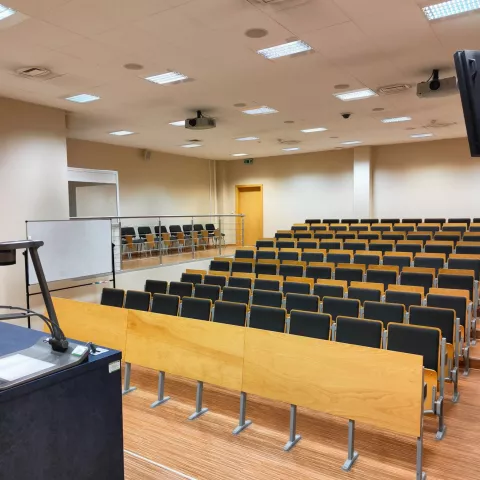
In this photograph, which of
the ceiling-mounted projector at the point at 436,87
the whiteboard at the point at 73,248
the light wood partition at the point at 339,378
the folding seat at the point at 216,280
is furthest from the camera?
the whiteboard at the point at 73,248

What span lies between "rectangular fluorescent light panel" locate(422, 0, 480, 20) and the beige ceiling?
9 centimetres

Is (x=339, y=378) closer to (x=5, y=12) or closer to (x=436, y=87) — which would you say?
(x=5, y=12)

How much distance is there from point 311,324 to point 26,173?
5156 mm

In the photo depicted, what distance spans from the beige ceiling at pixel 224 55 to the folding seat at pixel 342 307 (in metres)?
2.75

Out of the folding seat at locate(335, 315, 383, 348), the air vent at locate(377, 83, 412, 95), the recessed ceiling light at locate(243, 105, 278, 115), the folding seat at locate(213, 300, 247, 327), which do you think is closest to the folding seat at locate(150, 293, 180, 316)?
the folding seat at locate(213, 300, 247, 327)

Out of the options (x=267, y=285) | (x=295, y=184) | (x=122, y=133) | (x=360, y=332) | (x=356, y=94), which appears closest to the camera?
(x=360, y=332)

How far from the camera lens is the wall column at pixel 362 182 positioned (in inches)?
490

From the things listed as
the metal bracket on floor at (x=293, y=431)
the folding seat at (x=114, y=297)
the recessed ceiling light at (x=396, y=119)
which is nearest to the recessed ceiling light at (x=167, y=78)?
the folding seat at (x=114, y=297)

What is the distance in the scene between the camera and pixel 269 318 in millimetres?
4090

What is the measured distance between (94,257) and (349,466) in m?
5.26

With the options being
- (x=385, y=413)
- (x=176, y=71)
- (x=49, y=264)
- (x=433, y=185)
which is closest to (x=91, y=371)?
(x=385, y=413)

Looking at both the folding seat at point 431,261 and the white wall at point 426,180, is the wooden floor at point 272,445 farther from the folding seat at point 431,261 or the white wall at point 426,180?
the white wall at point 426,180

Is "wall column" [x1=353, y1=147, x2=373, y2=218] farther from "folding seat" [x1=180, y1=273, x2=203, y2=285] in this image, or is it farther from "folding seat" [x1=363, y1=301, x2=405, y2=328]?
"folding seat" [x1=363, y1=301, x2=405, y2=328]

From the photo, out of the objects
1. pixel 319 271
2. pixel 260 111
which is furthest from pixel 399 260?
pixel 260 111
